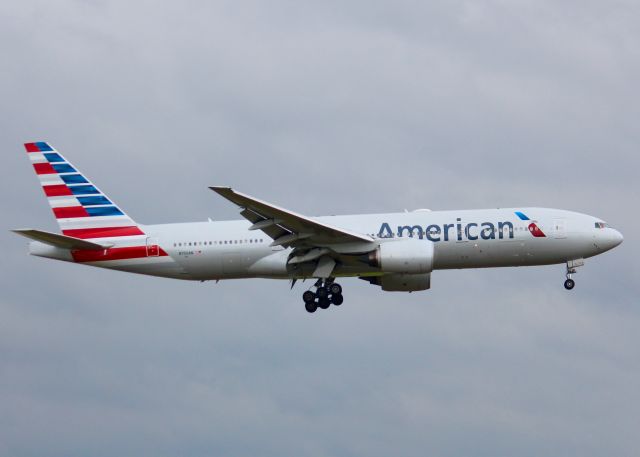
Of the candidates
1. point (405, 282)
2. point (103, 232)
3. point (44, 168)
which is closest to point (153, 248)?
Answer: point (103, 232)

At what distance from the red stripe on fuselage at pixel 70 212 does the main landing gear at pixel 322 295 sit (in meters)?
10.9

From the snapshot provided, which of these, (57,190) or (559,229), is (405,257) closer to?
(559,229)

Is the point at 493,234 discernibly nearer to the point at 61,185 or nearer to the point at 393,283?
the point at 393,283

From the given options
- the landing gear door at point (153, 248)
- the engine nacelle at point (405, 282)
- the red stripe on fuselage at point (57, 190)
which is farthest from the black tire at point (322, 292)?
the red stripe on fuselage at point (57, 190)

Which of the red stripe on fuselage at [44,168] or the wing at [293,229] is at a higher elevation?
the red stripe on fuselage at [44,168]

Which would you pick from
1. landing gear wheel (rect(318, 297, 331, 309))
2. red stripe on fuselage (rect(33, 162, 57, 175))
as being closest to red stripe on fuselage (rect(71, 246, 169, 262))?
red stripe on fuselage (rect(33, 162, 57, 175))

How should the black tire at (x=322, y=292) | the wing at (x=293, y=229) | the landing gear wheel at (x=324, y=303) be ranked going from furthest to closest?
the landing gear wheel at (x=324, y=303) → the black tire at (x=322, y=292) → the wing at (x=293, y=229)

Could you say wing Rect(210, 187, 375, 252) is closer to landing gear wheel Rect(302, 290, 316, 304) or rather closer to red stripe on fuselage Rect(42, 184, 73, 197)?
landing gear wheel Rect(302, 290, 316, 304)

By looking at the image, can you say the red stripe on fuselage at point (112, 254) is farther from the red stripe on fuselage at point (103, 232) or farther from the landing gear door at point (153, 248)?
the red stripe on fuselage at point (103, 232)

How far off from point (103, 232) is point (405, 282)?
13.8 meters

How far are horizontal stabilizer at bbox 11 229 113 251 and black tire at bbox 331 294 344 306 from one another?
1014 cm

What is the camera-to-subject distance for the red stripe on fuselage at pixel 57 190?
→ 199ft

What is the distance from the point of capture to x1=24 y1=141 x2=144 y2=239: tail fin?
59375 mm

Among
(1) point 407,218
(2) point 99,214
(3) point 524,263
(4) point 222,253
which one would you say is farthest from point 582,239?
(2) point 99,214
